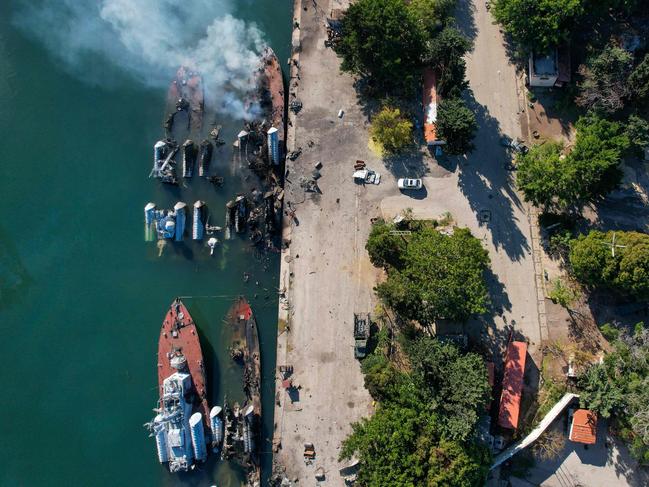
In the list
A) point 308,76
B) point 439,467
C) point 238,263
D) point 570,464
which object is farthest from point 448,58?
point 570,464

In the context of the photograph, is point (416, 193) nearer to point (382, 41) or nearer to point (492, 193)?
point (492, 193)

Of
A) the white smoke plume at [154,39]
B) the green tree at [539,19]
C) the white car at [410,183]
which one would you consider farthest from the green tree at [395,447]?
the green tree at [539,19]

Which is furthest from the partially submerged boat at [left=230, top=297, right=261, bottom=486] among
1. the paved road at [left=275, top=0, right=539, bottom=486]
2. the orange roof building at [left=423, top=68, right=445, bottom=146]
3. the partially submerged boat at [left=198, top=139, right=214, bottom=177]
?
the orange roof building at [left=423, top=68, right=445, bottom=146]

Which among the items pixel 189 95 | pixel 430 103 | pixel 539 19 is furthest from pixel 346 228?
pixel 539 19

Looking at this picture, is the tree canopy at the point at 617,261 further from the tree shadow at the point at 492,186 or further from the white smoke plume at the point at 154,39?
the white smoke plume at the point at 154,39

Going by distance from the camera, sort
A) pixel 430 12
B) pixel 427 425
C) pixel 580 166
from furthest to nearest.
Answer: pixel 430 12, pixel 580 166, pixel 427 425

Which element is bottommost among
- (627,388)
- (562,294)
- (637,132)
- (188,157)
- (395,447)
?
(395,447)

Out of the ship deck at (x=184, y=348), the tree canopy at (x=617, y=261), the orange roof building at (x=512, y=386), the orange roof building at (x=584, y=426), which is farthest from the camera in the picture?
the ship deck at (x=184, y=348)
